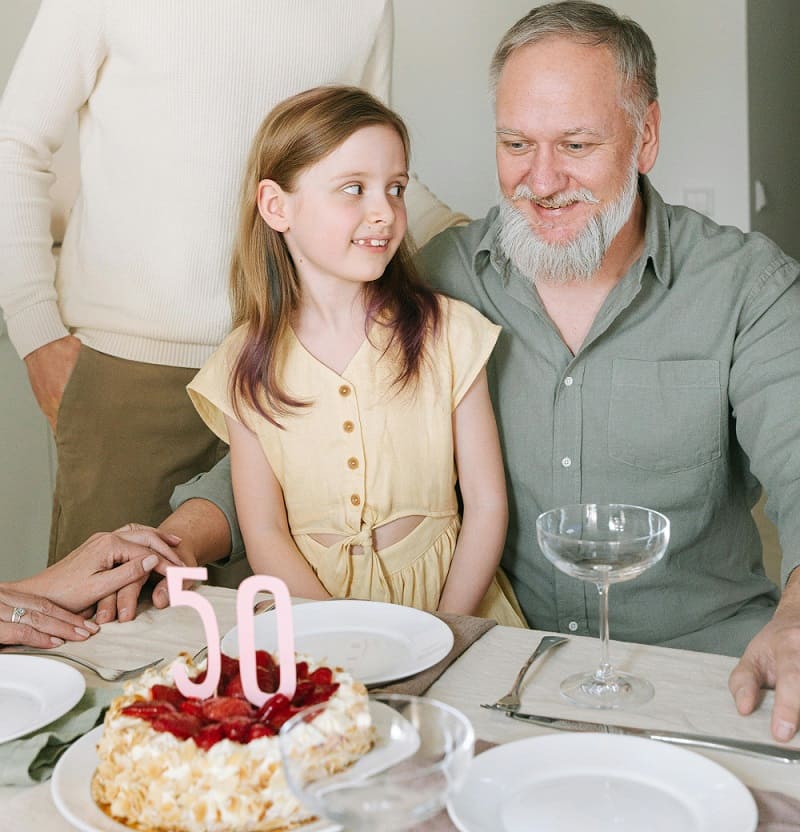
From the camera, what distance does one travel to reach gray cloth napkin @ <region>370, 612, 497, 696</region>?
3.91 ft

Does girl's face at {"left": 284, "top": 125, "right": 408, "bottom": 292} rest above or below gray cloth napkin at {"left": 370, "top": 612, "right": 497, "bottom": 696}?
above

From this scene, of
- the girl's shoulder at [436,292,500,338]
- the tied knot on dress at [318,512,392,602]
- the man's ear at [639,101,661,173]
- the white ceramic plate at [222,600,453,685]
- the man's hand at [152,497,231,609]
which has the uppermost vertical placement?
the man's ear at [639,101,661,173]

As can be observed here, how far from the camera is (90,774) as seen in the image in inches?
39.2

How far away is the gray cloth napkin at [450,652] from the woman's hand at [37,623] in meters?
0.41

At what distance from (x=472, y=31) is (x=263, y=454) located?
2.07 meters

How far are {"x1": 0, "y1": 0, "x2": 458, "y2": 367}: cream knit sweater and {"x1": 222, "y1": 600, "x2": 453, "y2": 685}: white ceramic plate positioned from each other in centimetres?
99

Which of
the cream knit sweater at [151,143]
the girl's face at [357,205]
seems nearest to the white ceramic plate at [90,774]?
the girl's face at [357,205]

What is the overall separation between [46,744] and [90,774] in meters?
0.10

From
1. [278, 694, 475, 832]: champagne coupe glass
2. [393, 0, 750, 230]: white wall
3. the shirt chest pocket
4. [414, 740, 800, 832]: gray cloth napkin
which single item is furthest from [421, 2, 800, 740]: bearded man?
[393, 0, 750, 230]: white wall

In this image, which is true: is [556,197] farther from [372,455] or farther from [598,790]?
[598,790]

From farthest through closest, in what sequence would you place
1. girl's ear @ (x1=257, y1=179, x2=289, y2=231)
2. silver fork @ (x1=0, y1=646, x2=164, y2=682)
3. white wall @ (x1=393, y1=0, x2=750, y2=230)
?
white wall @ (x1=393, y1=0, x2=750, y2=230) → girl's ear @ (x1=257, y1=179, x2=289, y2=231) → silver fork @ (x1=0, y1=646, x2=164, y2=682)

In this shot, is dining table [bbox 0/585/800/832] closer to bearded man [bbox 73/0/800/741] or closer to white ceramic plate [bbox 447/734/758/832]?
white ceramic plate [bbox 447/734/758/832]

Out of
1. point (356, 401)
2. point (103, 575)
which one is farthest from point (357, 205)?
point (103, 575)

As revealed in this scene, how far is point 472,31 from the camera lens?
344cm
